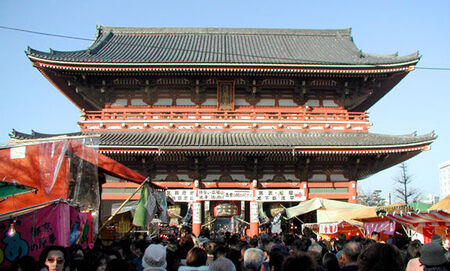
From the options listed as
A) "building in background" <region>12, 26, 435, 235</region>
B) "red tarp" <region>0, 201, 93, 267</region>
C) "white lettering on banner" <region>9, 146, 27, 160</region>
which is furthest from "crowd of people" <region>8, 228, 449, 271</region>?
"building in background" <region>12, 26, 435, 235</region>

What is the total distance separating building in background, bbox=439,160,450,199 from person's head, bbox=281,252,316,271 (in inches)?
5013

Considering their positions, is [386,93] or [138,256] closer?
[138,256]

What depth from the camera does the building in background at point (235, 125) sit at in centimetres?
1808

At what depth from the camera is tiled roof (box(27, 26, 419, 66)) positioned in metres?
18.8

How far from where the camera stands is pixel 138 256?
769 cm

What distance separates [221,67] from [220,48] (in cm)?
526

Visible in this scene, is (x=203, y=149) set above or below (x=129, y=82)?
below

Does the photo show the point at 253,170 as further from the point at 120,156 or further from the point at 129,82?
the point at 129,82

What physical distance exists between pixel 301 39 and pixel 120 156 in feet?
44.7

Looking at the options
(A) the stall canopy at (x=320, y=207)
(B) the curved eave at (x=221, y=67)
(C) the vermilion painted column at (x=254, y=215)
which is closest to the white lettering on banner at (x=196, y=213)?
(C) the vermilion painted column at (x=254, y=215)

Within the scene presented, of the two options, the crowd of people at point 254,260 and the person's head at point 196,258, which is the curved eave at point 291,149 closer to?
the crowd of people at point 254,260

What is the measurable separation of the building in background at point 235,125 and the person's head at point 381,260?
44.8ft

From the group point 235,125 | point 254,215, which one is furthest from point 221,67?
point 254,215

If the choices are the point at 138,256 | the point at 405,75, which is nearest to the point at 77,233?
the point at 138,256
